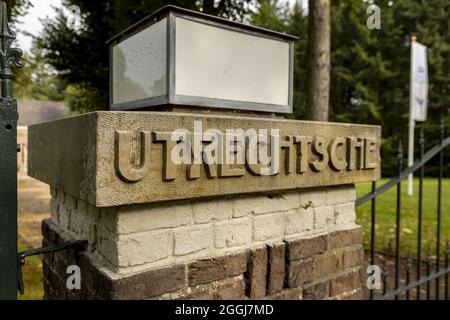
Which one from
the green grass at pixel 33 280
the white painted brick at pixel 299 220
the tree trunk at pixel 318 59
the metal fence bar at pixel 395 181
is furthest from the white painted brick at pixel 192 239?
the tree trunk at pixel 318 59

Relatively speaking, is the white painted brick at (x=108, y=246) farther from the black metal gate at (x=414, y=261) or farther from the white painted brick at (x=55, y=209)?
the black metal gate at (x=414, y=261)

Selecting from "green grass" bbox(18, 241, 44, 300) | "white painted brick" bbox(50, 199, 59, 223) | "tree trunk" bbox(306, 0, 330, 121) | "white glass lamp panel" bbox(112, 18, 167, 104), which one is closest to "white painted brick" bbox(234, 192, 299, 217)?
"white glass lamp panel" bbox(112, 18, 167, 104)

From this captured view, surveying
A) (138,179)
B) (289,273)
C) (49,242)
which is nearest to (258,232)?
(289,273)

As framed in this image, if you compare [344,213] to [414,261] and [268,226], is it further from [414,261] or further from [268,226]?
[414,261]

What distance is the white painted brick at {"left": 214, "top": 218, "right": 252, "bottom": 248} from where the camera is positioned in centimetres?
135

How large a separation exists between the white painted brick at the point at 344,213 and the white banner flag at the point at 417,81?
26.5ft

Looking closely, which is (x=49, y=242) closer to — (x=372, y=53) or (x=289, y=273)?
(x=289, y=273)

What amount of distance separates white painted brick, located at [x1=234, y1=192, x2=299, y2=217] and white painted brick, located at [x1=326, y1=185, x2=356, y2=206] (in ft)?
0.73

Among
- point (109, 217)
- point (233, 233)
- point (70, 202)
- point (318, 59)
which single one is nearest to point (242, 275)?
point (233, 233)

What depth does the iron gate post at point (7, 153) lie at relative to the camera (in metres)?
1.07

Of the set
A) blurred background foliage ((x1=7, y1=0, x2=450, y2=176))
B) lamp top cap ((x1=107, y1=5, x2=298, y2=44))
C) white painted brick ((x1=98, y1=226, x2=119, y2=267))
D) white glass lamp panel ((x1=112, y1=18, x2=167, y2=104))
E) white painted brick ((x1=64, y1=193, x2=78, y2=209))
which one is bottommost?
white painted brick ((x1=98, y1=226, x2=119, y2=267))

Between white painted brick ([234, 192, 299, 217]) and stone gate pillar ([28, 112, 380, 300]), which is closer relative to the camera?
stone gate pillar ([28, 112, 380, 300])

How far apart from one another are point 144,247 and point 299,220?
71cm

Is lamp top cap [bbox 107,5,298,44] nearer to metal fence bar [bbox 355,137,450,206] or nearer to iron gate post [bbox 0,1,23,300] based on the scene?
iron gate post [bbox 0,1,23,300]
